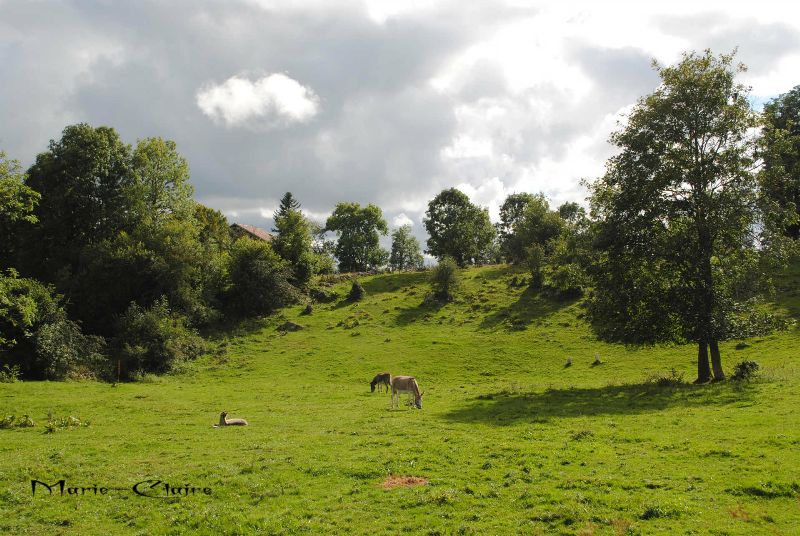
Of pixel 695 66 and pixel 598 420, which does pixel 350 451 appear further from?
pixel 695 66

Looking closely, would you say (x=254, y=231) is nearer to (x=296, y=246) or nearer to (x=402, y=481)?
(x=296, y=246)

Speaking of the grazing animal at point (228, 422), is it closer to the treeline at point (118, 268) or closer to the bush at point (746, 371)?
the treeline at point (118, 268)

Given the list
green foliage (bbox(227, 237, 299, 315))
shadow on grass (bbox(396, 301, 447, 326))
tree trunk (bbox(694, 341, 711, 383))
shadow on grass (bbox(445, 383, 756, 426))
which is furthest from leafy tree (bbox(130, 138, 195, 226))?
tree trunk (bbox(694, 341, 711, 383))

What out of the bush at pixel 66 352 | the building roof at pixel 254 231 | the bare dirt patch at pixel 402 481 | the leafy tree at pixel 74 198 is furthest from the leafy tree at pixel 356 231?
the bare dirt patch at pixel 402 481

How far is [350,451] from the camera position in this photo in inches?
725

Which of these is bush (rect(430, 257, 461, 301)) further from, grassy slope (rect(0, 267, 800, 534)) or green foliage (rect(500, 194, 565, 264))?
grassy slope (rect(0, 267, 800, 534))

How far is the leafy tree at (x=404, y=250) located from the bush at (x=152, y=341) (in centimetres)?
10167

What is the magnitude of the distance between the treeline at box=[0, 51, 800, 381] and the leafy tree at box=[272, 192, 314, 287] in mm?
212

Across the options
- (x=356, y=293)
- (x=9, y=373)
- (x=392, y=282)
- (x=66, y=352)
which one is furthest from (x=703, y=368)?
(x=392, y=282)

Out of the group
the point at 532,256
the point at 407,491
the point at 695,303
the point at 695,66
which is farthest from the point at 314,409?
the point at 532,256

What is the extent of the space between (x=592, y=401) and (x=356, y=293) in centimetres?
4392

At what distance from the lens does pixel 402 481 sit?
15.0 metres

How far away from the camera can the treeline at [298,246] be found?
3083 centimetres

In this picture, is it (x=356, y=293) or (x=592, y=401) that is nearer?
(x=592, y=401)
